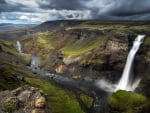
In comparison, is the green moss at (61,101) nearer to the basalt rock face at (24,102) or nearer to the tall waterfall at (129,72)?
the tall waterfall at (129,72)

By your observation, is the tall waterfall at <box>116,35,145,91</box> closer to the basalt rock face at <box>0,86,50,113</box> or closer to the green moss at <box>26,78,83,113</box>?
the green moss at <box>26,78,83,113</box>

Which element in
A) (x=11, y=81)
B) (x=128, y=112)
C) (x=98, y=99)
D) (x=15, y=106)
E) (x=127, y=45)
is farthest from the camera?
(x=127, y=45)

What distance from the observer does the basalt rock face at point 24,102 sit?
1924 inches

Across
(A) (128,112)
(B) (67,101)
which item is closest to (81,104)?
(B) (67,101)

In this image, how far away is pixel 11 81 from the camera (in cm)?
12138

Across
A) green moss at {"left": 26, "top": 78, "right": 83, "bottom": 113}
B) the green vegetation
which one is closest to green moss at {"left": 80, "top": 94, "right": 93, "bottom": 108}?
green moss at {"left": 26, "top": 78, "right": 83, "bottom": 113}

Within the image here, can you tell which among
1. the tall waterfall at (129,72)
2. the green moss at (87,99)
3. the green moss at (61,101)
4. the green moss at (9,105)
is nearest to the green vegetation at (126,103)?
the green moss at (61,101)

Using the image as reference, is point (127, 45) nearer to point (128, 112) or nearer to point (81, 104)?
point (81, 104)

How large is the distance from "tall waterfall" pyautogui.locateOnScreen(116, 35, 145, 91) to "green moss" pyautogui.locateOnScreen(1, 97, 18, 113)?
111 meters

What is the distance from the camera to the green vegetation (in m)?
100

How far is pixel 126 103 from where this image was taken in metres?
104

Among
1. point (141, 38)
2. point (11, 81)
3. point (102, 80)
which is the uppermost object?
point (141, 38)

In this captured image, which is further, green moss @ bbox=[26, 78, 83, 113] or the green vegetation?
green moss @ bbox=[26, 78, 83, 113]

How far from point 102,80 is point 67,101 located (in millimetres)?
59729
